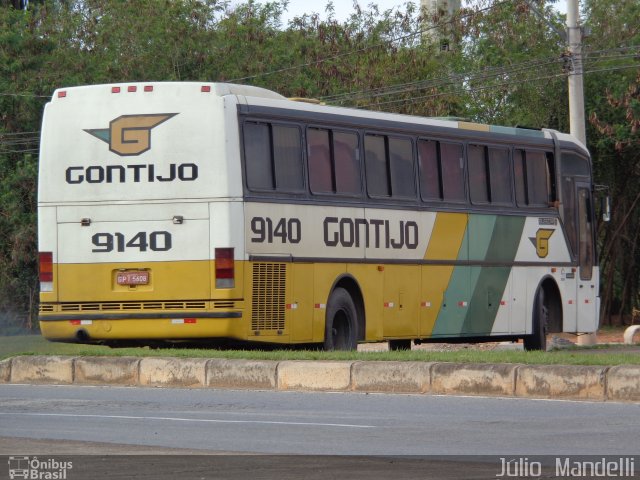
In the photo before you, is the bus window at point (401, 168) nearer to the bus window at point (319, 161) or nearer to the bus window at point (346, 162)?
the bus window at point (346, 162)

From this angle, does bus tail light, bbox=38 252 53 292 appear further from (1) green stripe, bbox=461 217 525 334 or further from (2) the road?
(1) green stripe, bbox=461 217 525 334

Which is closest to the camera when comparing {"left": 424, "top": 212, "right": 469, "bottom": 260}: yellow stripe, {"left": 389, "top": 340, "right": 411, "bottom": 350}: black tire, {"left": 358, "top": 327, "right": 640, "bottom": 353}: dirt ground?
{"left": 424, "top": 212, "right": 469, "bottom": 260}: yellow stripe

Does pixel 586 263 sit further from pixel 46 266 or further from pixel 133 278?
pixel 46 266

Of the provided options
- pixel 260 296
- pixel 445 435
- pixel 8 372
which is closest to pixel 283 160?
pixel 260 296

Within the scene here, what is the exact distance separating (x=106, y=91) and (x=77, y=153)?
88cm

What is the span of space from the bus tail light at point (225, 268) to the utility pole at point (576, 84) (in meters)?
12.5

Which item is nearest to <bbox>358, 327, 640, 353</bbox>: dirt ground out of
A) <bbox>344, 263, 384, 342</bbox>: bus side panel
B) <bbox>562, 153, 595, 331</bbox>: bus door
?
<bbox>562, 153, 595, 331</bbox>: bus door

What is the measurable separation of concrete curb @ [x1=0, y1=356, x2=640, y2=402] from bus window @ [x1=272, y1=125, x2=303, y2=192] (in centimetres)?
335

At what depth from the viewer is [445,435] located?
11.2 metres

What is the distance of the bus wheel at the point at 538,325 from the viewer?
81.3 feet

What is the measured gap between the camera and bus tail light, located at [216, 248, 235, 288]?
18188mm

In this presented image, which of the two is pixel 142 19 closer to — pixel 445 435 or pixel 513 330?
pixel 513 330
